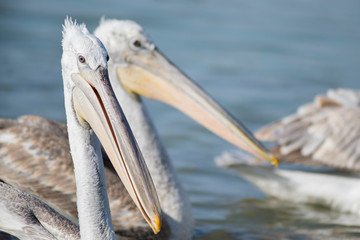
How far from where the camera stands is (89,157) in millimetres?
2957

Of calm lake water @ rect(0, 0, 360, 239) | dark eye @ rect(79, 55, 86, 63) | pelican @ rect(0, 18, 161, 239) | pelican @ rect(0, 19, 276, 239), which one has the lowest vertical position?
pelican @ rect(0, 18, 161, 239)

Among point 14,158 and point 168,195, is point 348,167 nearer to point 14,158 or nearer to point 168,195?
point 168,195

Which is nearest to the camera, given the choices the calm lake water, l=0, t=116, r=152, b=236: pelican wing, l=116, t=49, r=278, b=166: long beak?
l=0, t=116, r=152, b=236: pelican wing

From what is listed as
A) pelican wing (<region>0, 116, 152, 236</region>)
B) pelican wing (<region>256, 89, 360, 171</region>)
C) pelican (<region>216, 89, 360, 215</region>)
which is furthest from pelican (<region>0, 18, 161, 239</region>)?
pelican wing (<region>256, 89, 360, 171</region>)

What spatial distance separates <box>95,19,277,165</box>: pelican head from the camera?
4.20 meters

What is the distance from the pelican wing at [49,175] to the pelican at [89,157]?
0.80 m

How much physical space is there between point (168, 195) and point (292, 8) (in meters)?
7.91

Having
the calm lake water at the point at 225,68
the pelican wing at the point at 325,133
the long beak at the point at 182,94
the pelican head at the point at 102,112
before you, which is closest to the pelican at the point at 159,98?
the long beak at the point at 182,94

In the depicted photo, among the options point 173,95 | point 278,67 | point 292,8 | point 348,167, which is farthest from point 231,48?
point 173,95

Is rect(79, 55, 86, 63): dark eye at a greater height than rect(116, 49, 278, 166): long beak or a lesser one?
lesser

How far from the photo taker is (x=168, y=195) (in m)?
4.24

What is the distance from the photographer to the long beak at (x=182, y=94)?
419 cm

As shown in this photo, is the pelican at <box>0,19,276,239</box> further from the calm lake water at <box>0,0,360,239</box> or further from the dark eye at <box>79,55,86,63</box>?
the dark eye at <box>79,55,86,63</box>

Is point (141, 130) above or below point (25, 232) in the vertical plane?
above
